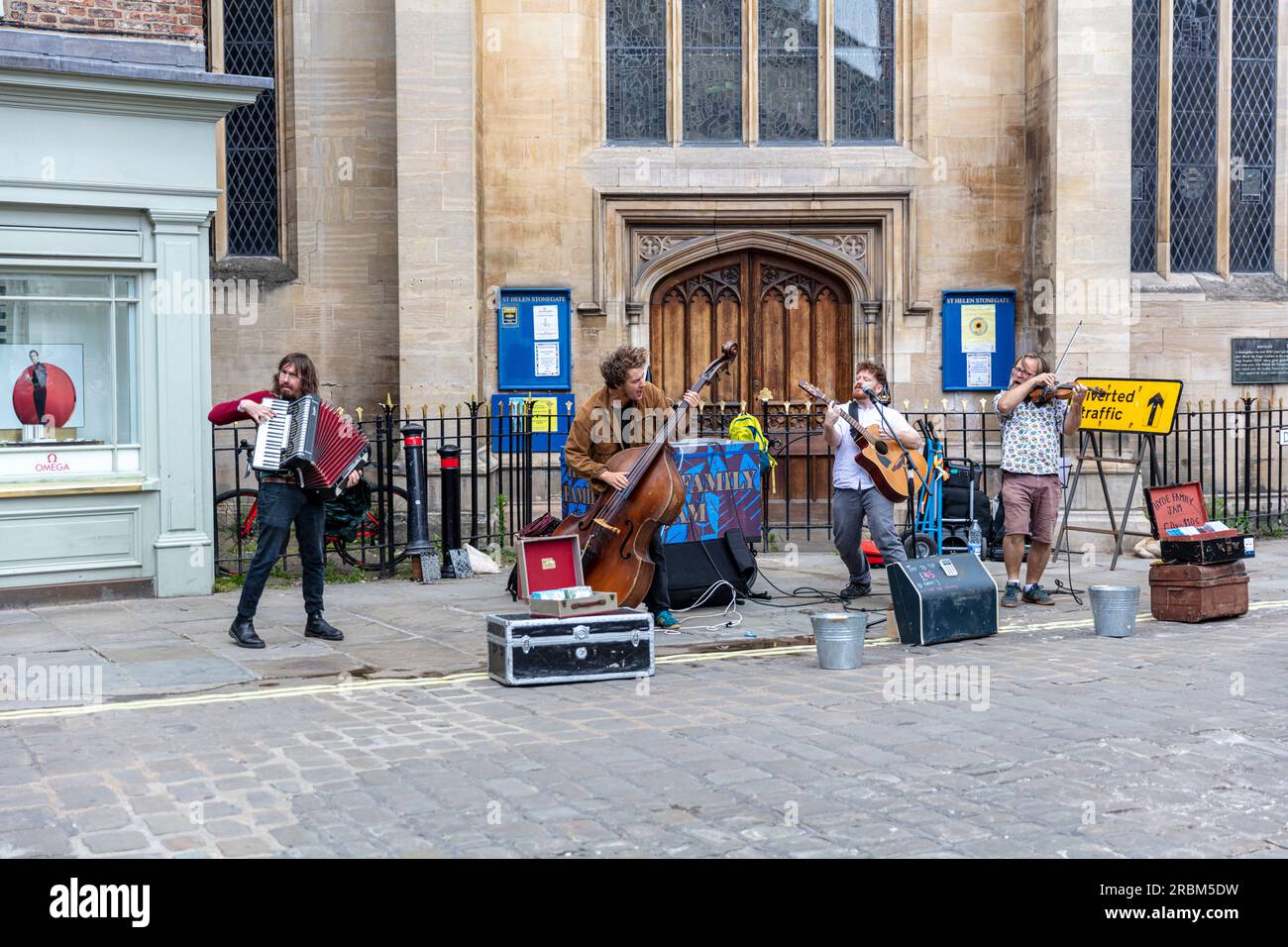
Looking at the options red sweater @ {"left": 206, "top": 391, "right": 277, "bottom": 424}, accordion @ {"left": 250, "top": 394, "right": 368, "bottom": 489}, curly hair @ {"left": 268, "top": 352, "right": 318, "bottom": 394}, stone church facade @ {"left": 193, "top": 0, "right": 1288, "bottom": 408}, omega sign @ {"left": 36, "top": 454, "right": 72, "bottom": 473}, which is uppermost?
stone church facade @ {"left": 193, "top": 0, "right": 1288, "bottom": 408}

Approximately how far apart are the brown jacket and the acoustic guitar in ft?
5.49

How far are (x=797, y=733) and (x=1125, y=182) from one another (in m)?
11.0

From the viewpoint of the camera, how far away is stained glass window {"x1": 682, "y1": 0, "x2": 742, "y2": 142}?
55.4 ft

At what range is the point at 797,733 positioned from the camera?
687 cm

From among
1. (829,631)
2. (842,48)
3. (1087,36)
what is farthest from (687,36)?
(829,631)

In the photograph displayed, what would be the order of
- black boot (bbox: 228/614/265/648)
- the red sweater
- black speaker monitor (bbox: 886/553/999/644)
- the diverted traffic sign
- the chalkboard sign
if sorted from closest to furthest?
black boot (bbox: 228/614/265/648) → black speaker monitor (bbox: 886/553/999/644) → the red sweater → the diverted traffic sign → the chalkboard sign

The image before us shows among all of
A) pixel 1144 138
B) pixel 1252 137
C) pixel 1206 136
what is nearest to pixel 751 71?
pixel 1144 138

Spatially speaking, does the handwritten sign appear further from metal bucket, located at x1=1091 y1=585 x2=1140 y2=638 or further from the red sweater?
the red sweater

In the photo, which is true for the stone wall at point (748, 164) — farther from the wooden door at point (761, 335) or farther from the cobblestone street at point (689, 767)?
the cobblestone street at point (689, 767)

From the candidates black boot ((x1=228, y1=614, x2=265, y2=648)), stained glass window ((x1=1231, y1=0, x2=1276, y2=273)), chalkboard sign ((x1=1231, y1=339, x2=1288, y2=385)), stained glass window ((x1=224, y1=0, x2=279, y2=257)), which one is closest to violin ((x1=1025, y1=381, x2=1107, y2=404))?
black boot ((x1=228, y1=614, x2=265, y2=648))

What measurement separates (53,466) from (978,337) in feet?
33.4

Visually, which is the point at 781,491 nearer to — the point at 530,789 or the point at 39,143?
the point at 39,143

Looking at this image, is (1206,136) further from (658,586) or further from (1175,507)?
(658,586)

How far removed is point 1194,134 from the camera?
17578 millimetres
